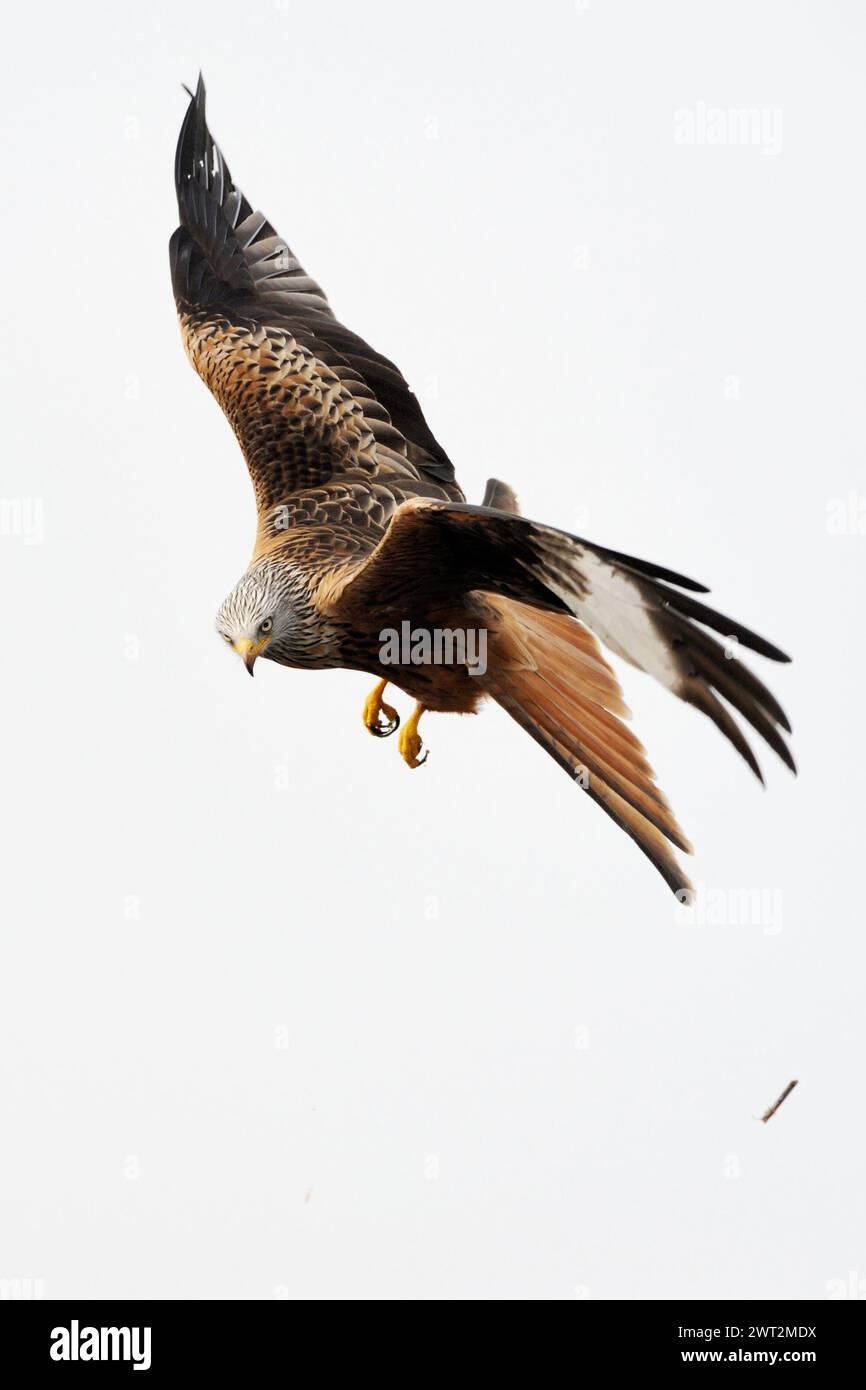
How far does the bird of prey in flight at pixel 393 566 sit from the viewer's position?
5891 millimetres

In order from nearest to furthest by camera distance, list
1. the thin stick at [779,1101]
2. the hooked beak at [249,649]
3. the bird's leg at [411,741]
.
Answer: the thin stick at [779,1101] → the hooked beak at [249,649] → the bird's leg at [411,741]

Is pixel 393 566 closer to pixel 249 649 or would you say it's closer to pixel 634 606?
pixel 249 649

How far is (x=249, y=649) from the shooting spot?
7082 millimetres

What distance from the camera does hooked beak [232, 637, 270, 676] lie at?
23.2 ft

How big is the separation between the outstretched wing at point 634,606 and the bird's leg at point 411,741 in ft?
4.84

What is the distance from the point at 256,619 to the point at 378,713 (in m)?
1.24

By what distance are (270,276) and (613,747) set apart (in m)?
2.81

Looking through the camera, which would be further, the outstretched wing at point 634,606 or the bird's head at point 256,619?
the bird's head at point 256,619

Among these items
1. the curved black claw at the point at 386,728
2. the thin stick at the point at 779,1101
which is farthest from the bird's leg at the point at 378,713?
the thin stick at the point at 779,1101

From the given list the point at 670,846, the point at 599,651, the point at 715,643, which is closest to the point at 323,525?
the point at 599,651

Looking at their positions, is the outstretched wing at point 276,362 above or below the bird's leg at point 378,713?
above

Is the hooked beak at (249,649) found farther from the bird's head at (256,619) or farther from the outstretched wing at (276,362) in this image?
the outstretched wing at (276,362)

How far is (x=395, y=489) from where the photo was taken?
8039mm

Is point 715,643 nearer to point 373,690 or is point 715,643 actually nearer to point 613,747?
point 613,747
